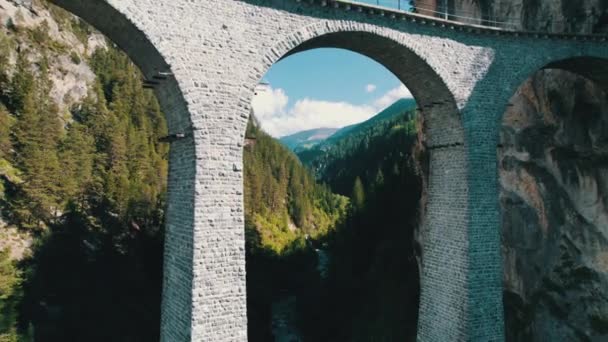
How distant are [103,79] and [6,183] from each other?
3787 cm

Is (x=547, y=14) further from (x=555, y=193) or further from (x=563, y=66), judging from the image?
(x=555, y=193)

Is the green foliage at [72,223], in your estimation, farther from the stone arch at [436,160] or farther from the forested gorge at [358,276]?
the stone arch at [436,160]

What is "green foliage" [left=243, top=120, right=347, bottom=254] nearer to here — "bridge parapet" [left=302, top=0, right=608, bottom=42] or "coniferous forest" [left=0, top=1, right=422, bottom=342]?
"coniferous forest" [left=0, top=1, right=422, bottom=342]

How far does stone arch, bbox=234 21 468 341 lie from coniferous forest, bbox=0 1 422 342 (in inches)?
665

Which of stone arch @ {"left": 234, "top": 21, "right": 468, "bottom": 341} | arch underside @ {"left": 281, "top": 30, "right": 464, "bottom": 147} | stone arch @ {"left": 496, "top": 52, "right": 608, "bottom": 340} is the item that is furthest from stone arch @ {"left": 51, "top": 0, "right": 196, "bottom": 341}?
stone arch @ {"left": 496, "top": 52, "right": 608, "bottom": 340}

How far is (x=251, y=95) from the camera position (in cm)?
1085

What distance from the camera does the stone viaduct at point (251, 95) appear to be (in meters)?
9.79

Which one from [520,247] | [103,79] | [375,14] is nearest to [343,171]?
[103,79]

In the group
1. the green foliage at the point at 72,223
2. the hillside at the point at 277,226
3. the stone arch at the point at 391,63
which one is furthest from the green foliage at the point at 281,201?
the stone arch at the point at 391,63

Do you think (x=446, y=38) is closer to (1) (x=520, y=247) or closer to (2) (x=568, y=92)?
(2) (x=568, y=92)

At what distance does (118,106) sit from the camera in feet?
200

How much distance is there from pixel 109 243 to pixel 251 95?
1284 inches

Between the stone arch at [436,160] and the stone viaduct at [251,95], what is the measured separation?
45mm

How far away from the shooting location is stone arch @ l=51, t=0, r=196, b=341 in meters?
9.64
